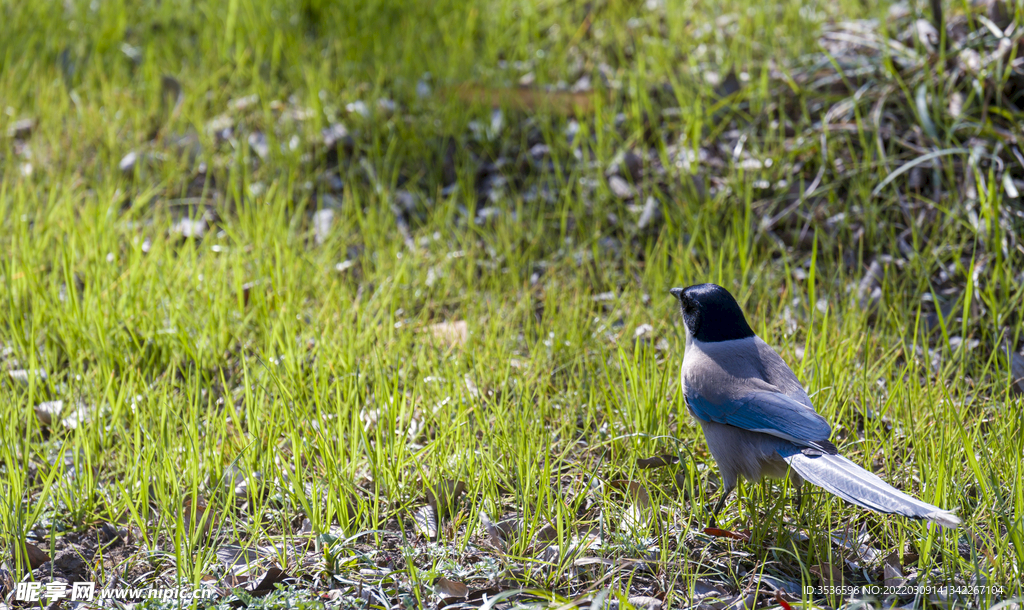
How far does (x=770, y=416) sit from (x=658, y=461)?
45 centimetres

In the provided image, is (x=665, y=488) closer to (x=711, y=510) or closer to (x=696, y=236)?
(x=711, y=510)

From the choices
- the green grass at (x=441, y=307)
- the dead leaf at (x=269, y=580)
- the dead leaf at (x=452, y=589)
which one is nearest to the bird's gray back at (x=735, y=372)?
the green grass at (x=441, y=307)

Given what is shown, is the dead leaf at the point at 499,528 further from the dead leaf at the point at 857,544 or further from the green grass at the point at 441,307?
the dead leaf at the point at 857,544

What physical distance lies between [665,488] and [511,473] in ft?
1.58

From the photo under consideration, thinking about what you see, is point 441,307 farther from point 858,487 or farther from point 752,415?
point 858,487

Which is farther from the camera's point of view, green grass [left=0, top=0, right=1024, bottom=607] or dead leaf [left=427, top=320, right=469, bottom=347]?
dead leaf [left=427, top=320, right=469, bottom=347]

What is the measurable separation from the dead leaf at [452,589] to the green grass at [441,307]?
0.10 ft

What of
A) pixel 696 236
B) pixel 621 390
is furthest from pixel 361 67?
pixel 621 390

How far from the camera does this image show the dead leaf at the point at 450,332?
304 cm

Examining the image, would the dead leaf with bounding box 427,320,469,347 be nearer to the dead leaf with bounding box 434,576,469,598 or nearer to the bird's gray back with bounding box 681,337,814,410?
the bird's gray back with bounding box 681,337,814,410

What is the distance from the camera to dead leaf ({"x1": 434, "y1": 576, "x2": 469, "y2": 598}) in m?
1.96

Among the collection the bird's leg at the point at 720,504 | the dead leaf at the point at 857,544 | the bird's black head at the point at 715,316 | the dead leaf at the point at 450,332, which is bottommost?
the dead leaf at the point at 857,544

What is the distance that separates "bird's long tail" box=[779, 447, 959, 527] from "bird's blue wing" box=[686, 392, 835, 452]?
0.16ft

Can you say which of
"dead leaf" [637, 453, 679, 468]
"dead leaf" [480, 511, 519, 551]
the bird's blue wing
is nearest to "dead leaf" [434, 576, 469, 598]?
"dead leaf" [480, 511, 519, 551]
